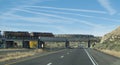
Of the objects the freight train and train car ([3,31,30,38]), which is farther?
the freight train

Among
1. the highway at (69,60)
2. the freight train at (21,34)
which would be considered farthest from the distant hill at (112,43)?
the freight train at (21,34)

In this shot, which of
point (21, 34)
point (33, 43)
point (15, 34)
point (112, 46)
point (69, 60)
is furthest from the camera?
point (21, 34)

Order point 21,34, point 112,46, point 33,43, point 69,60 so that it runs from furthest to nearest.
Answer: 1. point 21,34
2. point 33,43
3. point 112,46
4. point 69,60

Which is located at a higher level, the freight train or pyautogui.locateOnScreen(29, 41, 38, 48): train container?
the freight train

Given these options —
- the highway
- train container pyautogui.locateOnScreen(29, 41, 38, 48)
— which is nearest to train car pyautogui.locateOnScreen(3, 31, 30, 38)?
train container pyautogui.locateOnScreen(29, 41, 38, 48)

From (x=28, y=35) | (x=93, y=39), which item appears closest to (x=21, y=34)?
(x=28, y=35)

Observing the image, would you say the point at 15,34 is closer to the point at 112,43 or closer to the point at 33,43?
the point at 33,43

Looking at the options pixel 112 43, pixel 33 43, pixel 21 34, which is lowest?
pixel 33 43

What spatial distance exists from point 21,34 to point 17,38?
7.93 meters

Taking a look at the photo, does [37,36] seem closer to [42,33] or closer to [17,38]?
[42,33]

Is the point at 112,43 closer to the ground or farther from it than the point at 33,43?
farther from it

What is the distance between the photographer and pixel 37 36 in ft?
541

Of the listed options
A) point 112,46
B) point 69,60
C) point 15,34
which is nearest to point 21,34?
point 15,34

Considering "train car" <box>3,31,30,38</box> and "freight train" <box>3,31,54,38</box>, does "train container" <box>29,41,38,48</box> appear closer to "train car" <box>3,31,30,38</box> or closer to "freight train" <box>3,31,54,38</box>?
"freight train" <box>3,31,54,38</box>
